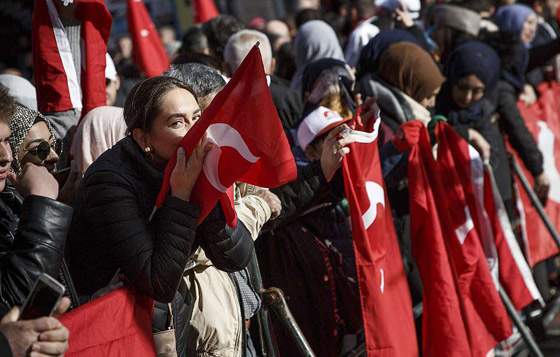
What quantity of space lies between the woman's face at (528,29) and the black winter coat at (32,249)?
660 cm

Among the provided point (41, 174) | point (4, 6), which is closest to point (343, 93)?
point (41, 174)

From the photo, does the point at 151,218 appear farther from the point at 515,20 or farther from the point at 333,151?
the point at 515,20

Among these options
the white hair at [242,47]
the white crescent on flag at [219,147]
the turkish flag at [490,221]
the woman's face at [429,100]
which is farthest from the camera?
the white hair at [242,47]

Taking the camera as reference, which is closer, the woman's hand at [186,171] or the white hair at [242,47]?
the woman's hand at [186,171]

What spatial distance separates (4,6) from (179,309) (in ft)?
39.8

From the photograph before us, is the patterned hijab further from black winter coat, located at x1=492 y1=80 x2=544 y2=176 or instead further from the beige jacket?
black winter coat, located at x1=492 y1=80 x2=544 y2=176

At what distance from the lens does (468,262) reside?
178 inches

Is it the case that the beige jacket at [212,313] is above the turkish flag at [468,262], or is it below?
above

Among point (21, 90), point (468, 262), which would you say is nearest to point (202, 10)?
point (21, 90)

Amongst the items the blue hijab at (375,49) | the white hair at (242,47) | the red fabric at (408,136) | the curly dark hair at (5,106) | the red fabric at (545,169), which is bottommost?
the red fabric at (545,169)

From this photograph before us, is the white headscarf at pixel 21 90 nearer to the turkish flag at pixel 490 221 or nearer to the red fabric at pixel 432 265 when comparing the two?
the red fabric at pixel 432 265

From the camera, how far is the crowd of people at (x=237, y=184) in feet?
8.52

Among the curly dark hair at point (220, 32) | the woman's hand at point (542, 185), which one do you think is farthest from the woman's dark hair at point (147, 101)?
the woman's hand at point (542, 185)

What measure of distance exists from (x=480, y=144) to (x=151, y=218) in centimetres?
312
